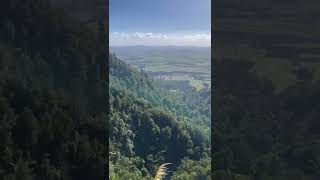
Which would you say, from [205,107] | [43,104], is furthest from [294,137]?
[43,104]

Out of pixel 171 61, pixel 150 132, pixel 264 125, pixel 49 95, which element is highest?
pixel 171 61

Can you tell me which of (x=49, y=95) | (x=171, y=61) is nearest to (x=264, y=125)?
(x=171, y=61)

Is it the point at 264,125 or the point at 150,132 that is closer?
the point at 264,125

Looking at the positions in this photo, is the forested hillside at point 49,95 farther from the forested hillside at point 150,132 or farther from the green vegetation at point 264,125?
the green vegetation at point 264,125

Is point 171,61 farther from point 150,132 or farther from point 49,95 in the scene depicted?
point 49,95

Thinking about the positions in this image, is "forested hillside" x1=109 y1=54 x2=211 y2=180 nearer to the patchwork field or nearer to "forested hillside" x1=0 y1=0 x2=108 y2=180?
the patchwork field

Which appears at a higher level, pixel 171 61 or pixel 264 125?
pixel 171 61
